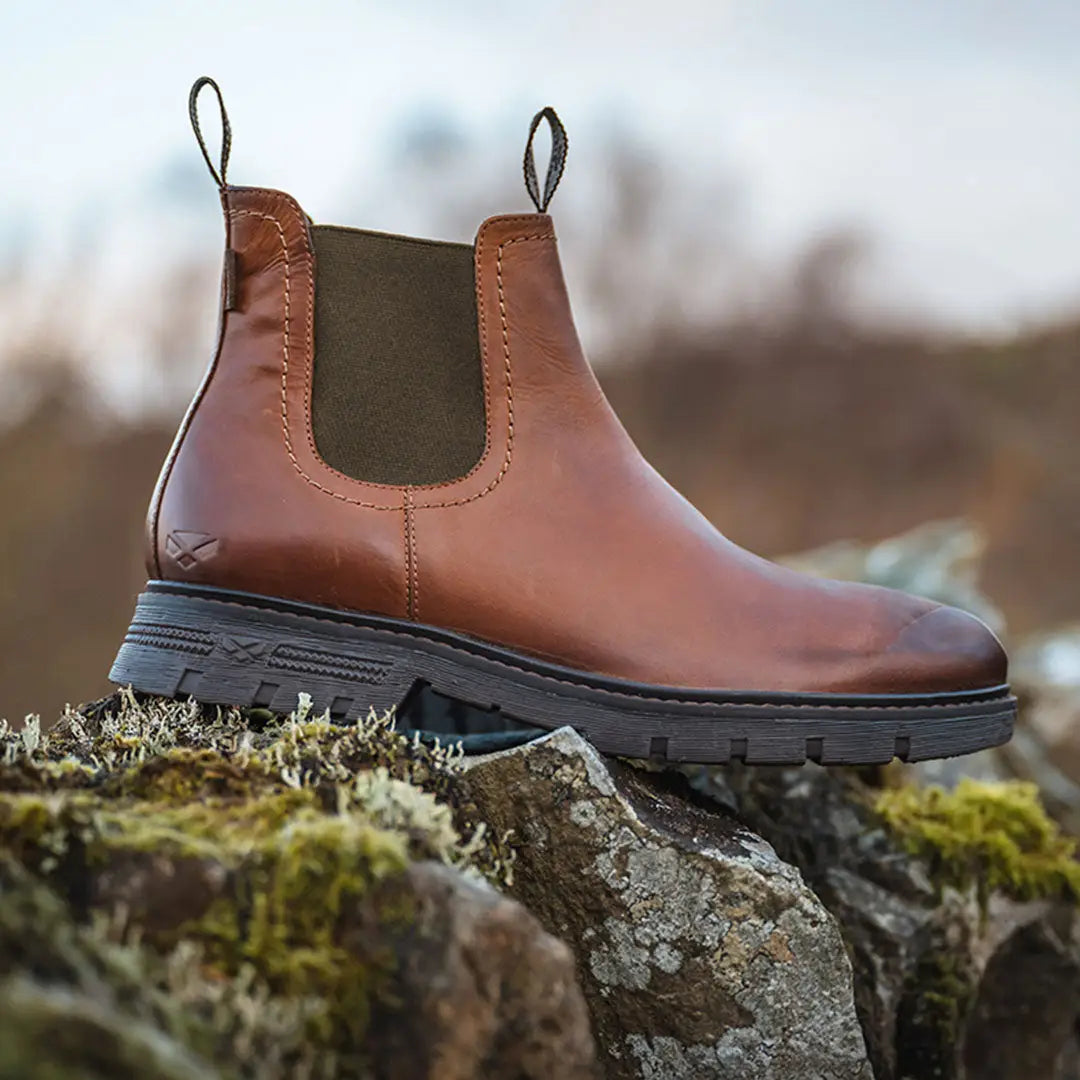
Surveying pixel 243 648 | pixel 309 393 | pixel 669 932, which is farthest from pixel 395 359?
pixel 669 932

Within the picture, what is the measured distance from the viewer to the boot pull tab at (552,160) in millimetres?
1659

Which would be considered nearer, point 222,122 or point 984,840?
point 222,122

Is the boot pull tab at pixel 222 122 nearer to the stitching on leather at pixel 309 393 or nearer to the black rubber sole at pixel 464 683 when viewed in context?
the stitching on leather at pixel 309 393

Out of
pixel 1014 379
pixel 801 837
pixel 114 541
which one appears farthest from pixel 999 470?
pixel 801 837

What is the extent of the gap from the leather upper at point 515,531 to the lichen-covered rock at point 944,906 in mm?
331

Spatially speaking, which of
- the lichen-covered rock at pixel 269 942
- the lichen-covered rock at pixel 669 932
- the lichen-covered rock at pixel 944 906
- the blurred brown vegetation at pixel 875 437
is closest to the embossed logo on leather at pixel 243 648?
the lichen-covered rock at pixel 669 932

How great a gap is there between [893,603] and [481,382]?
27.7 inches

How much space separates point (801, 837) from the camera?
6.34 ft

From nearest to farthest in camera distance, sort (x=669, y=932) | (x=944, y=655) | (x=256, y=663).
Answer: (x=669, y=932), (x=256, y=663), (x=944, y=655)

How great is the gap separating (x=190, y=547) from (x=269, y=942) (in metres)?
0.89

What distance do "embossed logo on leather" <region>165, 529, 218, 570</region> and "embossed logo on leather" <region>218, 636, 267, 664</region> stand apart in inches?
4.9

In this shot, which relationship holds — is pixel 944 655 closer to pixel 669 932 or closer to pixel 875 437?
pixel 669 932

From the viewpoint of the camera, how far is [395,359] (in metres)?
1.70

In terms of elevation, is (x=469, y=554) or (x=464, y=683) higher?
(x=469, y=554)
